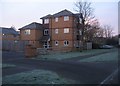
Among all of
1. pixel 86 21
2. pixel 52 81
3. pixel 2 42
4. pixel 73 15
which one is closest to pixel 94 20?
pixel 86 21

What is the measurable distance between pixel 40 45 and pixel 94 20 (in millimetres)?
15663

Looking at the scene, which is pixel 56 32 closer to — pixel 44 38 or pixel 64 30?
pixel 64 30

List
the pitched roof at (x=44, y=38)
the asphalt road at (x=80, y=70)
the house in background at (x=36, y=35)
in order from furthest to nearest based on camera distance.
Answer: the house in background at (x=36, y=35), the pitched roof at (x=44, y=38), the asphalt road at (x=80, y=70)

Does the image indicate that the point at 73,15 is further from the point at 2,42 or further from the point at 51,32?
the point at 2,42

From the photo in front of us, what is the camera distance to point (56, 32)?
56.4 m

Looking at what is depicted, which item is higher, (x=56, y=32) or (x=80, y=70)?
(x=56, y=32)

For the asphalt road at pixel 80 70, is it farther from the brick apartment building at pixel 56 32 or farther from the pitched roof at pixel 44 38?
the pitched roof at pixel 44 38

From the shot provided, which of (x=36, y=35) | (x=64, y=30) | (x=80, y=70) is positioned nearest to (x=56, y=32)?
(x=64, y=30)

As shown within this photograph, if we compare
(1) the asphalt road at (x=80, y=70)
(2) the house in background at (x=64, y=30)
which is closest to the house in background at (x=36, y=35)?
(2) the house in background at (x=64, y=30)

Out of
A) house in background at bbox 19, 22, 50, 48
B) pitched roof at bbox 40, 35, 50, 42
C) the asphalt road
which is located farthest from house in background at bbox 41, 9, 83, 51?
the asphalt road

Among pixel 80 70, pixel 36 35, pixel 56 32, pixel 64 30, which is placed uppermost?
pixel 64 30

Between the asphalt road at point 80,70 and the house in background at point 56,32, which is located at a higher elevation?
the house in background at point 56,32

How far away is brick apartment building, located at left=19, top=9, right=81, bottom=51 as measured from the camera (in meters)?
53.9

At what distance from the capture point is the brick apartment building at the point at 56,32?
53.9 m
